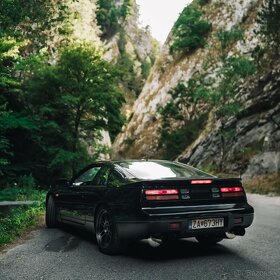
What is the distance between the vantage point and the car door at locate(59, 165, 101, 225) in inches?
285

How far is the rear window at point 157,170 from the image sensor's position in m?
6.12

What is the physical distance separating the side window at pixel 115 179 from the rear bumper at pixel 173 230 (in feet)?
2.02

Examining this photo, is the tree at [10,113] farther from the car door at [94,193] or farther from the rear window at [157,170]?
the rear window at [157,170]

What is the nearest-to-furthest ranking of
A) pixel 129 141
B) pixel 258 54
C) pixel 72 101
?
1. pixel 72 101
2. pixel 258 54
3. pixel 129 141

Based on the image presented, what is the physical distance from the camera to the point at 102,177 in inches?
270

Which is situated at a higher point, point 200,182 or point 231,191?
point 200,182

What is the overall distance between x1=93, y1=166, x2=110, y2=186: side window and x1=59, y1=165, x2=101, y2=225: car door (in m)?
0.22

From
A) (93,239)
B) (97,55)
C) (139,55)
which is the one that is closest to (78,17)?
(97,55)

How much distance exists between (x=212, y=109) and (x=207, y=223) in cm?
3673

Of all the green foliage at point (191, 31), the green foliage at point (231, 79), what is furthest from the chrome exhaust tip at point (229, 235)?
the green foliage at point (191, 31)

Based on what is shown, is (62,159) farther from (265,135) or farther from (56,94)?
(265,135)

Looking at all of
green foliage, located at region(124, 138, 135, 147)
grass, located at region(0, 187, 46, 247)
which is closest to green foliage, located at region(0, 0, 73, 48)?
grass, located at region(0, 187, 46, 247)

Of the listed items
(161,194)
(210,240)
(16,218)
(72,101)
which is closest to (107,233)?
(161,194)

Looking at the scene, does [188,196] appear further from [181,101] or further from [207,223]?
[181,101]
